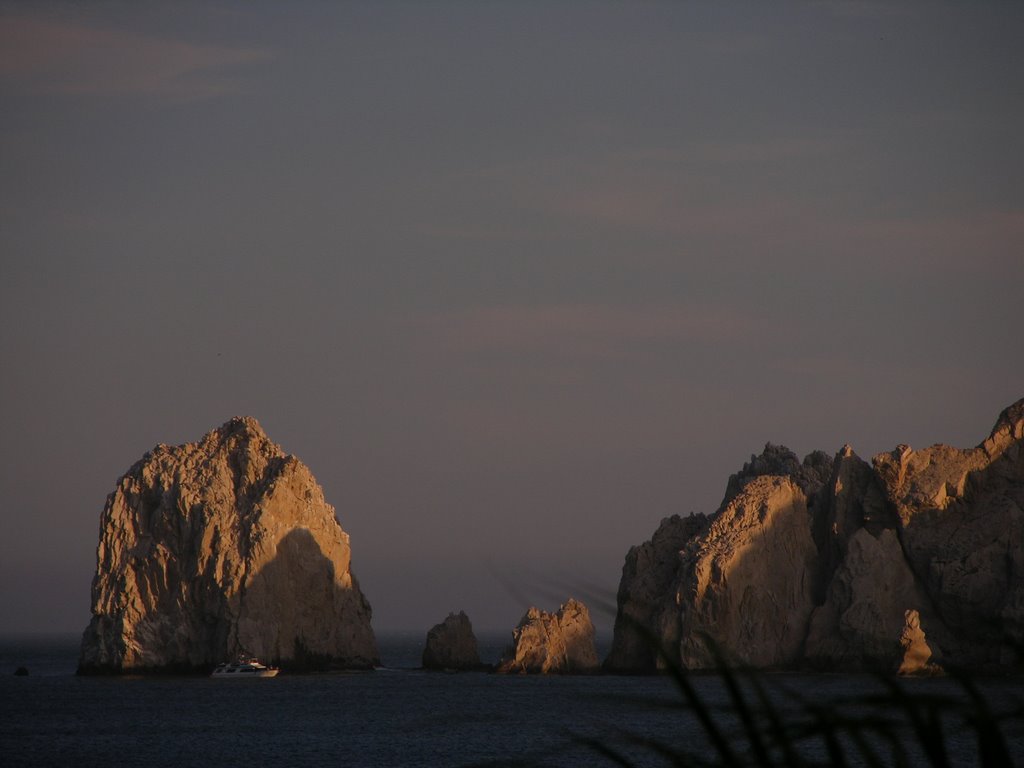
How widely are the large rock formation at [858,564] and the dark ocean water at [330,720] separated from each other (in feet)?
10.2

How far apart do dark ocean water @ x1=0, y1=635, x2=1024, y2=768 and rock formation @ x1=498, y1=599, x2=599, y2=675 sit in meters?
1.64

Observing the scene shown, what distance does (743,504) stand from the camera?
73938 mm

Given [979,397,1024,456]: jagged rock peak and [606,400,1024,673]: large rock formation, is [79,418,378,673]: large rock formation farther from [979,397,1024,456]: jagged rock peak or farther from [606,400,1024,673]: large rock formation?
[979,397,1024,456]: jagged rock peak

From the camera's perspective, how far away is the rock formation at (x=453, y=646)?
292 ft

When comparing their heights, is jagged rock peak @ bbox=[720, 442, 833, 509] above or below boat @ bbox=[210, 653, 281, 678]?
above

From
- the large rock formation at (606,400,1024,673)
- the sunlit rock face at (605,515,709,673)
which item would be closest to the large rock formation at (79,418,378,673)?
the sunlit rock face at (605,515,709,673)

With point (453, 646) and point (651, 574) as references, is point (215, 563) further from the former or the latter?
point (651, 574)

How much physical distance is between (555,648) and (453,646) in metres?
10.4

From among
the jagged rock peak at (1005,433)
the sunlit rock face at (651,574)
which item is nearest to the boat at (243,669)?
the sunlit rock face at (651,574)

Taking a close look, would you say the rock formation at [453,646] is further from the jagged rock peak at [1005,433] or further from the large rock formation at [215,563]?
the jagged rock peak at [1005,433]

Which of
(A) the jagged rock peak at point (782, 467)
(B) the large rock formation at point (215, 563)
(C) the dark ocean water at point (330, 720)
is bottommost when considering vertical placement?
(C) the dark ocean water at point (330, 720)

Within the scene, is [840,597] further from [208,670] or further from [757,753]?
[757,753]

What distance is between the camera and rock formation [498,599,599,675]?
80.4 metres

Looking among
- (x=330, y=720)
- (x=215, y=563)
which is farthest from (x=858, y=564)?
(x=215, y=563)
